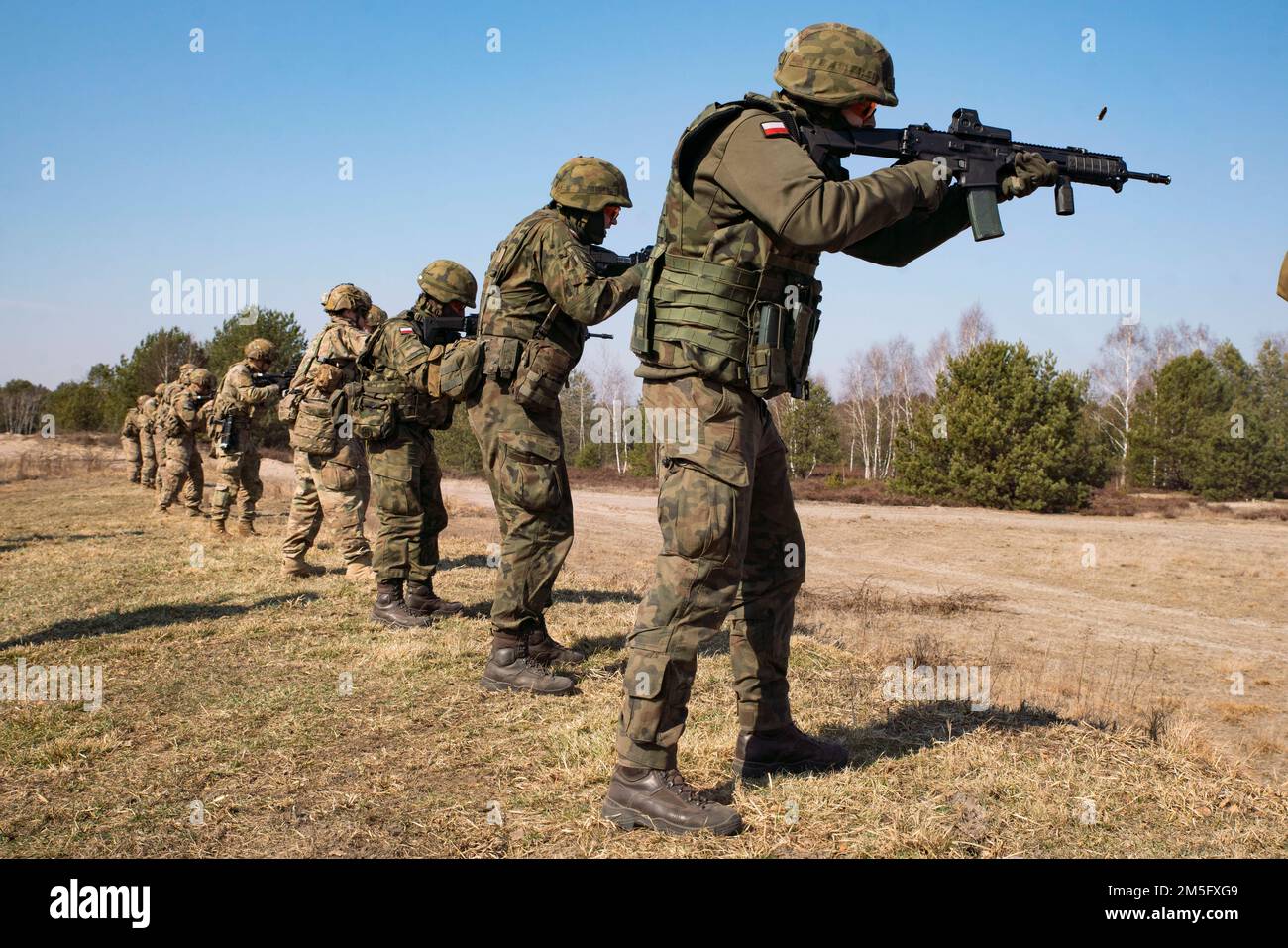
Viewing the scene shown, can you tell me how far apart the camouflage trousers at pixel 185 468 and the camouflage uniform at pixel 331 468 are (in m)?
7.39

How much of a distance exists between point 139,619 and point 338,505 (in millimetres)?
2038

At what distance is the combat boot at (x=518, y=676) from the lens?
538 cm

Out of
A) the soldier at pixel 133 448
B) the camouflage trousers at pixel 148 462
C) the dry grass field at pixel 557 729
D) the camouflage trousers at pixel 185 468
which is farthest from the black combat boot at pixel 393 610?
the soldier at pixel 133 448

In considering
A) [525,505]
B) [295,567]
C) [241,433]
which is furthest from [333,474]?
[241,433]

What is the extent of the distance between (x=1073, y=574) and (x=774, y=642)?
439 inches

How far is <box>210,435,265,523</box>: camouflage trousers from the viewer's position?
42.7 feet

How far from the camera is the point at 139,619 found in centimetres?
761

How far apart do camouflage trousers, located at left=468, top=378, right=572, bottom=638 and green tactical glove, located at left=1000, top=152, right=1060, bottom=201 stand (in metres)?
2.84

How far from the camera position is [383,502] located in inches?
297

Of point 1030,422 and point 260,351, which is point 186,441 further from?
point 1030,422

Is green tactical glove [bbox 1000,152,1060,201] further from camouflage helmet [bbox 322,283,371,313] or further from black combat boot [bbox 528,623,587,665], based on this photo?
camouflage helmet [bbox 322,283,371,313]

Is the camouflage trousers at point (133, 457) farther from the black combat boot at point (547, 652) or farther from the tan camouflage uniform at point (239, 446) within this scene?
the black combat boot at point (547, 652)

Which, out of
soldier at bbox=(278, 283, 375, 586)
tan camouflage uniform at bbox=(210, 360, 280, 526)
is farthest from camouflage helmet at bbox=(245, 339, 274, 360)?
soldier at bbox=(278, 283, 375, 586)

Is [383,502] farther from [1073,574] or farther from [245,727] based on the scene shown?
[1073,574]
